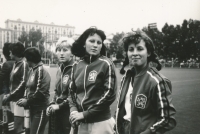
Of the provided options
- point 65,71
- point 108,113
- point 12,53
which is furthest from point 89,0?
point 108,113

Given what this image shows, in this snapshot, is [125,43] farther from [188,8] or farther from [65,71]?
[188,8]

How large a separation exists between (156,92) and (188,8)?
7.54 feet

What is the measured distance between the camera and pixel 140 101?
4.65ft

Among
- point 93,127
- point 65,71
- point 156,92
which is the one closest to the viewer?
point 156,92

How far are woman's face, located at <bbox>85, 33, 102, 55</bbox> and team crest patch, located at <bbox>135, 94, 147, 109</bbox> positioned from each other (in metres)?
0.78

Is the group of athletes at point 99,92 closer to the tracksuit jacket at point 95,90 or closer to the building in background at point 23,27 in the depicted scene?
the tracksuit jacket at point 95,90

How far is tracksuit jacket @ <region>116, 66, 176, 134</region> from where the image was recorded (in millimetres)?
1301

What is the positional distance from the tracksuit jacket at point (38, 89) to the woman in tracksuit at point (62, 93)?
0.37m

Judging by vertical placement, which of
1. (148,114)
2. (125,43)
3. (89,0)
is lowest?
(148,114)

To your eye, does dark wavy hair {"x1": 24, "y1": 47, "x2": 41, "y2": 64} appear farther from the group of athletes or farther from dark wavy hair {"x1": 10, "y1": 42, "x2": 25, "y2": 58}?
dark wavy hair {"x1": 10, "y1": 42, "x2": 25, "y2": 58}

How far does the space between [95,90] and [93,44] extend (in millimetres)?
442

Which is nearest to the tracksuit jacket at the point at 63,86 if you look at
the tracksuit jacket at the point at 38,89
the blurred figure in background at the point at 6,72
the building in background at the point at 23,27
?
the tracksuit jacket at the point at 38,89

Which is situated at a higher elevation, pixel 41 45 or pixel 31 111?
pixel 41 45

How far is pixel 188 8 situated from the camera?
3.20m
